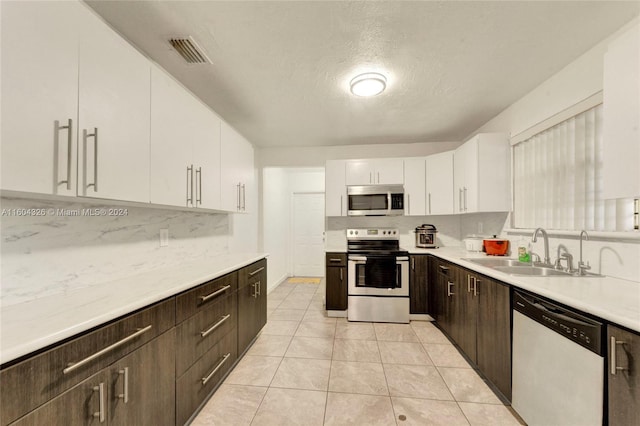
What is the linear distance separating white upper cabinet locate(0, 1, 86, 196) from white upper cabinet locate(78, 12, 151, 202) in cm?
4

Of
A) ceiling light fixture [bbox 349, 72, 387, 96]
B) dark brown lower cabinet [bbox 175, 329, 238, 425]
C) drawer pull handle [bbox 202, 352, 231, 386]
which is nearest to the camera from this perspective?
dark brown lower cabinet [bbox 175, 329, 238, 425]

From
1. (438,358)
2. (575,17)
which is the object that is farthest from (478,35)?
(438,358)

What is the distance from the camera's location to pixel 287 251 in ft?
19.1

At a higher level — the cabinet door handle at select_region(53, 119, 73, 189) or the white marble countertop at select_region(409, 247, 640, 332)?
the cabinet door handle at select_region(53, 119, 73, 189)

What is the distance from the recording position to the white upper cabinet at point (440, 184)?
3.40 metres

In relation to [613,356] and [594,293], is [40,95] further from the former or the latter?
[594,293]

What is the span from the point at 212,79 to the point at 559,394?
3051 millimetres

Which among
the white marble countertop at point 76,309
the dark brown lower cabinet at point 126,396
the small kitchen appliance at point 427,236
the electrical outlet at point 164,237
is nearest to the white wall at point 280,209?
the electrical outlet at point 164,237

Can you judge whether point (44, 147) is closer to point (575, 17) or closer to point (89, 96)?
point (89, 96)

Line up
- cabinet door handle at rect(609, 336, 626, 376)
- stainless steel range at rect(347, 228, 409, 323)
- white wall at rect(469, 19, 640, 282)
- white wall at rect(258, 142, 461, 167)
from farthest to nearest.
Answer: white wall at rect(258, 142, 461, 167) → stainless steel range at rect(347, 228, 409, 323) → white wall at rect(469, 19, 640, 282) → cabinet door handle at rect(609, 336, 626, 376)

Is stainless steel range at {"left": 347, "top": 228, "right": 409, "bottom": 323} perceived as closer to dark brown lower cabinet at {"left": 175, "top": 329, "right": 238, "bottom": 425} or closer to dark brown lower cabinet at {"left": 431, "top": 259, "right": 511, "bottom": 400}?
dark brown lower cabinet at {"left": 431, "top": 259, "right": 511, "bottom": 400}

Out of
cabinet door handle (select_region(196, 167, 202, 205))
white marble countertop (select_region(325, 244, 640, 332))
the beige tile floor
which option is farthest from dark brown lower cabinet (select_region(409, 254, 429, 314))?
cabinet door handle (select_region(196, 167, 202, 205))

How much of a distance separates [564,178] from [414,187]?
1.69m

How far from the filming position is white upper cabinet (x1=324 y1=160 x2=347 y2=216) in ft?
12.1
